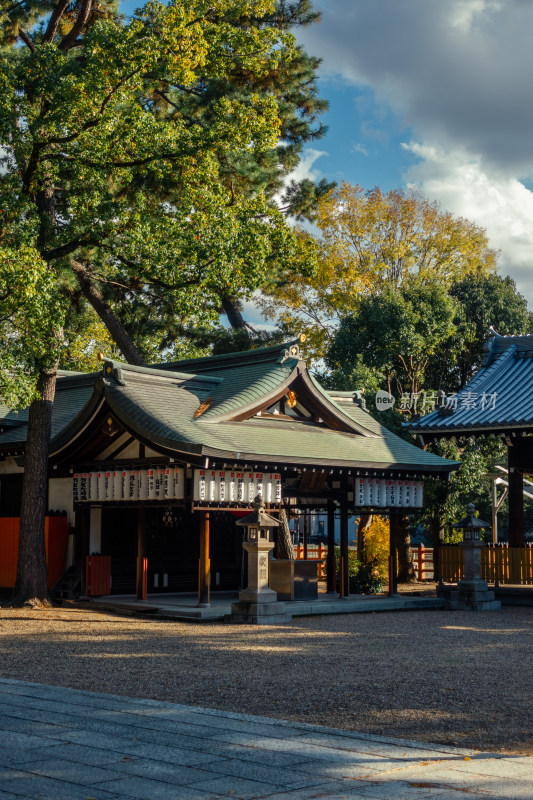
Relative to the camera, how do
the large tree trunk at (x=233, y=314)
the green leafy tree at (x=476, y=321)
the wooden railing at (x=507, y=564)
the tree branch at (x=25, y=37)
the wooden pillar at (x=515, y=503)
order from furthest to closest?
the large tree trunk at (x=233, y=314) < the green leafy tree at (x=476, y=321) < the wooden pillar at (x=515, y=503) < the tree branch at (x=25, y=37) < the wooden railing at (x=507, y=564)

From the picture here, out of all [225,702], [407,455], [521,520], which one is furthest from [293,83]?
[225,702]

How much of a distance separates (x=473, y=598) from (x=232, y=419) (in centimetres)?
715

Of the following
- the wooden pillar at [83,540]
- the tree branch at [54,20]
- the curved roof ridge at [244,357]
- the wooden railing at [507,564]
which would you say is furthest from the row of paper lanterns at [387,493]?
the tree branch at [54,20]

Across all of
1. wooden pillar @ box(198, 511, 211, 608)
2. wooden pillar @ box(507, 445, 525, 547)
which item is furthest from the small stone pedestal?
wooden pillar @ box(198, 511, 211, 608)

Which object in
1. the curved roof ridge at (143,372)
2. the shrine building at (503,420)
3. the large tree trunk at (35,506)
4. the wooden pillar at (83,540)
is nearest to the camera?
the large tree trunk at (35,506)

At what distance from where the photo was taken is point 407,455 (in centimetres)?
2261

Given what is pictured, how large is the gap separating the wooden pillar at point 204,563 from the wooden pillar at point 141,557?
5.69ft

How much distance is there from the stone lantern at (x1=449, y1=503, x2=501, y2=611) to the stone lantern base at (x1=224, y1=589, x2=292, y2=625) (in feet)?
17.9

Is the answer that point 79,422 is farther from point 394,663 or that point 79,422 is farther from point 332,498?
point 394,663

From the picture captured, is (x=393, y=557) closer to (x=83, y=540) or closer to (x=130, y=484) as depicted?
(x=130, y=484)

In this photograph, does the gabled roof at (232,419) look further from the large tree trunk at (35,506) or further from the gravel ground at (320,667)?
the gravel ground at (320,667)

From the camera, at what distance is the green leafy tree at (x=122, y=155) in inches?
716

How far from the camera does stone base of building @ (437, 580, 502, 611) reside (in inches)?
822

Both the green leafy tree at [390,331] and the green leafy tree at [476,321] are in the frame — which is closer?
the green leafy tree at [390,331]
